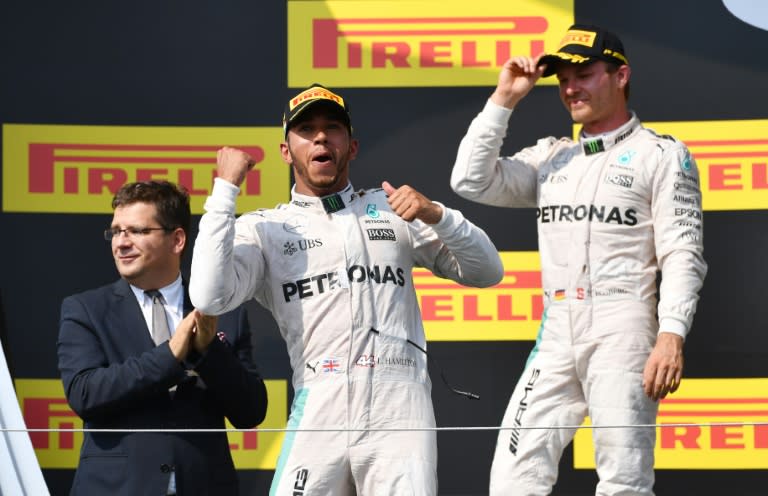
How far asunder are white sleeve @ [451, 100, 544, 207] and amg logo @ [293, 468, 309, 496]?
79cm

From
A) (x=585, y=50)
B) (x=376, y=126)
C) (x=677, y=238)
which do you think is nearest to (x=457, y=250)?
(x=677, y=238)

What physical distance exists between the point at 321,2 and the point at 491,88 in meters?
0.53

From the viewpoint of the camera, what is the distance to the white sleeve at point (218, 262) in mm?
2109

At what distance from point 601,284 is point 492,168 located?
1.11 ft

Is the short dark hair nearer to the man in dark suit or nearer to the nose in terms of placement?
the man in dark suit

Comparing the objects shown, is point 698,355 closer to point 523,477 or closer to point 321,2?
point 523,477

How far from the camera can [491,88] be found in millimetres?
3373

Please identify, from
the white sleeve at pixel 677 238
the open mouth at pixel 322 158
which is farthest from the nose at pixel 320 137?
the white sleeve at pixel 677 238

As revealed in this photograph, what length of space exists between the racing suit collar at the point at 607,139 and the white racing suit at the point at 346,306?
Answer: 51cm

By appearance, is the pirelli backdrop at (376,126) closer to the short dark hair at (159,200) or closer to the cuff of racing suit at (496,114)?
the cuff of racing suit at (496,114)

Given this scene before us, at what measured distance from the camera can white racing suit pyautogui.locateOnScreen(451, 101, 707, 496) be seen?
2.47 meters

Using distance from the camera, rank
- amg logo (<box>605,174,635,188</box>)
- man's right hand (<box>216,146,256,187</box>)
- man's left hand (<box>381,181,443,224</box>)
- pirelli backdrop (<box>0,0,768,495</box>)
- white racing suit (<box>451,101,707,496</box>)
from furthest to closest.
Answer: pirelli backdrop (<box>0,0,768,495</box>) → amg logo (<box>605,174,635,188</box>) → white racing suit (<box>451,101,707,496</box>) → man's right hand (<box>216,146,256,187</box>) → man's left hand (<box>381,181,443,224</box>)

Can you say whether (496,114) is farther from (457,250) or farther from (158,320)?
(158,320)

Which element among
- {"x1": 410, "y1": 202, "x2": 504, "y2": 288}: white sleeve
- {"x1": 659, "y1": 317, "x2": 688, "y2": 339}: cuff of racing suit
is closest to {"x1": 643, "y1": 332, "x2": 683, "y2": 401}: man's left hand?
{"x1": 659, "y1": 317, "x2": 688, "y2": 339}: cuff of racing suit
